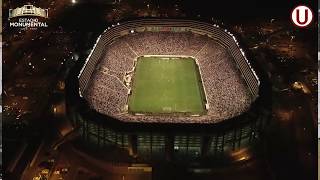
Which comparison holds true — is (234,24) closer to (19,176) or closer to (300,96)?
(300,96)

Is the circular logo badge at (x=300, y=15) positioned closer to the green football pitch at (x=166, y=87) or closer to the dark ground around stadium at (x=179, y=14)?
the dark ground around stadium at (x=179, y=14)

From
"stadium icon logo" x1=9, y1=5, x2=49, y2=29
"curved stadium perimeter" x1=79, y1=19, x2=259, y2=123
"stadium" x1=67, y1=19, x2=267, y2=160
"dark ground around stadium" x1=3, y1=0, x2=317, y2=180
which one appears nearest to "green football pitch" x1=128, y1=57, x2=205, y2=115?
"curved stadium perimeter" x1=79, y1=19, x2=259, y2=123

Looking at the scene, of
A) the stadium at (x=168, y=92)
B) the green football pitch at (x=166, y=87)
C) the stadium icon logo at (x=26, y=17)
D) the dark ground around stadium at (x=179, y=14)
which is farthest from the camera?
the stadium icon logo at (x=26, y=17)

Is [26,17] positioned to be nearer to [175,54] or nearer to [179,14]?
[175,54]

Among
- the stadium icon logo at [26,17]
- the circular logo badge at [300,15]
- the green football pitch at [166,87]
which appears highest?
the circular logo badge at [300,15]

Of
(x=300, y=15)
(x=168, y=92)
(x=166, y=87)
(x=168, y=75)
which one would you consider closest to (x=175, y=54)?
(x=168, y=75)

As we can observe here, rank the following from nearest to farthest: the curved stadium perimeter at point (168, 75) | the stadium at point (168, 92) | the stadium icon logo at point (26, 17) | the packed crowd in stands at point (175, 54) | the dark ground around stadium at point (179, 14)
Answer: the stadium at point (168, 92), the dark ground around stadium at point (179, 14), the packed crowd in stands at point (175, 54), the curved stadium perimeter at point (168, 75), the stadium icon logo at point (26, 17)

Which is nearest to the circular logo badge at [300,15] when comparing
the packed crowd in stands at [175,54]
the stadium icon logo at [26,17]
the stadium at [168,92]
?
the stadium at [168,92]

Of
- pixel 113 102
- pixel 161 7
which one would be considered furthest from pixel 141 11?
pixel 113 102
